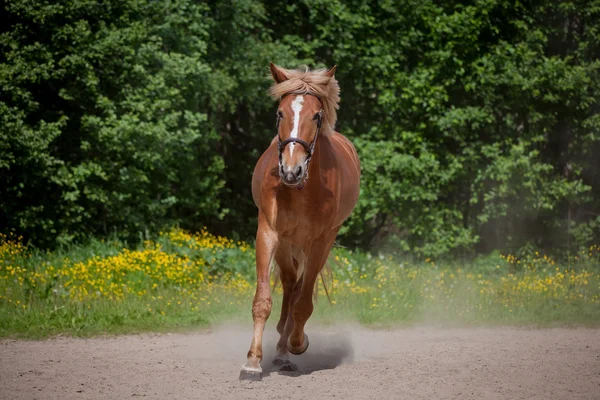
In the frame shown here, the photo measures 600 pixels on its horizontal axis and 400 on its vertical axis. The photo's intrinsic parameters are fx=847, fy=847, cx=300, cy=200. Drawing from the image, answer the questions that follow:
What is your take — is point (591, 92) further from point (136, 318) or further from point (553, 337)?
point (136, 318)

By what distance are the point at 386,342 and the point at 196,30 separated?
9161 millimetres

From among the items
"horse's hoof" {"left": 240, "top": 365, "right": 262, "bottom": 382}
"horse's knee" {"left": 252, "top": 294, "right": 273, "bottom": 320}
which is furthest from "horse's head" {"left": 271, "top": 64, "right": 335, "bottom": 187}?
"horse's hoof" {"left": 240, "top": 365, "right": 262, "bottom": 382}

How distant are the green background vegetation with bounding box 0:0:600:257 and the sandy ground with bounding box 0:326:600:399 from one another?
229 inches

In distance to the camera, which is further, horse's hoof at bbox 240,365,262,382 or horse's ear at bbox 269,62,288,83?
horse's ear at bbox 269,62,288,83

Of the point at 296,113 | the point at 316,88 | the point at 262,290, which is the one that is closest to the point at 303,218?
the point at 262,290

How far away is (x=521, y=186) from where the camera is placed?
16234 mm

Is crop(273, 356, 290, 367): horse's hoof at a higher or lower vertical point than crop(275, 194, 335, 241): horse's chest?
lower

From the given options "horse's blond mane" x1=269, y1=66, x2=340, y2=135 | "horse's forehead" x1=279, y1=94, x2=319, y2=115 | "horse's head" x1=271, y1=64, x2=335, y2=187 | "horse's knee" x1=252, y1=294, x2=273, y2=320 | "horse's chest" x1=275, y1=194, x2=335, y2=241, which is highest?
"horse's blond mane" x1=269, y1=66, x2=340, y2=135

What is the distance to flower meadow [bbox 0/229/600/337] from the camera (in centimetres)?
1082

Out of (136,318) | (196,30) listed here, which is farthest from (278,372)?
(196,30)

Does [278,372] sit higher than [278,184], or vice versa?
[278,184]

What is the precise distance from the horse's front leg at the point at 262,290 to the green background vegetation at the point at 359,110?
314 inches

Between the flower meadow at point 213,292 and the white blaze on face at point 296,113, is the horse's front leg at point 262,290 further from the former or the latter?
the flower meadow at point 213,292

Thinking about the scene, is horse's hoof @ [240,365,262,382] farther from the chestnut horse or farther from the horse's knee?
the horse's knee
